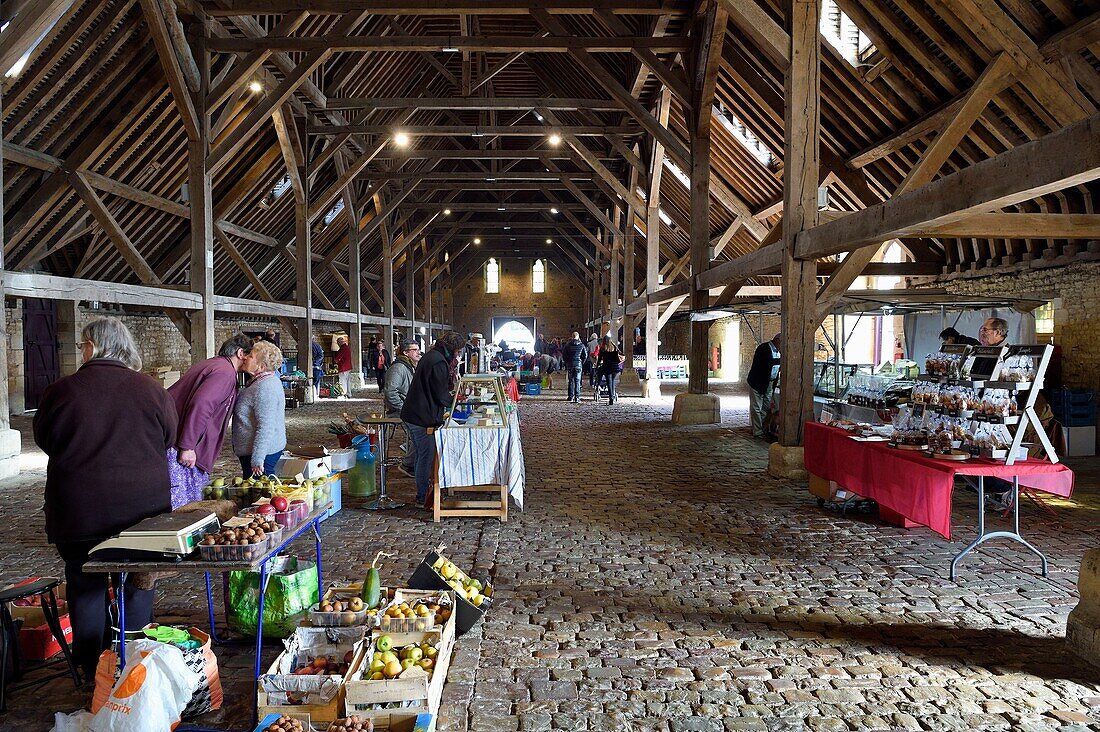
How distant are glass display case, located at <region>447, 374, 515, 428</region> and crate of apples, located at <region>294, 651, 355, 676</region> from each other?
116 inches

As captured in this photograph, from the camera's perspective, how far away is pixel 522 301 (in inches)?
1427

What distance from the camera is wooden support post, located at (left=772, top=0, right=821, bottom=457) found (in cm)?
688

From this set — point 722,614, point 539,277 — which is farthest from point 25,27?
point 539,277

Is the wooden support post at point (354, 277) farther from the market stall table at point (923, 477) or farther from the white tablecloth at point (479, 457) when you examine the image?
the market stall table at point (923, 477)

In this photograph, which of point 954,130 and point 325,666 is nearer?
point 325,666

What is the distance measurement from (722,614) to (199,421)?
3267mm

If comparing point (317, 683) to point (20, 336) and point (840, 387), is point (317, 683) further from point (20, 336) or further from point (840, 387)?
point (20, 336)

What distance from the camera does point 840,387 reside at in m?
9.52

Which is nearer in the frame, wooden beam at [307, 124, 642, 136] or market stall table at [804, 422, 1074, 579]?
market stall table at [804, 422, 1074, 579]

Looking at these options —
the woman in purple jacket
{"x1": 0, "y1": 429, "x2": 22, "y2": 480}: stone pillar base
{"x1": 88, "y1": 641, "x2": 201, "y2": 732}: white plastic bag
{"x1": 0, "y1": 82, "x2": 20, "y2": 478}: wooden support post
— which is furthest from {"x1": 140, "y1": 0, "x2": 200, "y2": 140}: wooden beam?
{"x1": 88, "y1": 641, "x2": 201, "y2": 732}: white plastic bag

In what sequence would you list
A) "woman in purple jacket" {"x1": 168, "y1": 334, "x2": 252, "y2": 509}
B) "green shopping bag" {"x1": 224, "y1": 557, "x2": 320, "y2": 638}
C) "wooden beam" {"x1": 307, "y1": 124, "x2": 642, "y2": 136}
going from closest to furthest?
1. "green shopping bag" {"x1": 224, "y1": 557, "x2": 320, "y2": 638}
2. "woman in purple jacket" {"x1": 168, "y1": 334, "x2": 252, "y2": 509}
3. "wooden beam" {"x1": 307, "y1": 124, "x2": 642, "y2": 136}

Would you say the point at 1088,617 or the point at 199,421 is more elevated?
the point at 199,421

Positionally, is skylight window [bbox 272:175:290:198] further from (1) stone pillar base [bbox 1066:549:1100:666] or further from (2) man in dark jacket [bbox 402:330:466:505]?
(1) stone pillar base [bbox 1066:549:1100:666]

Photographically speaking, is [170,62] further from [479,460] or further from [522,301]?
[522,301]
